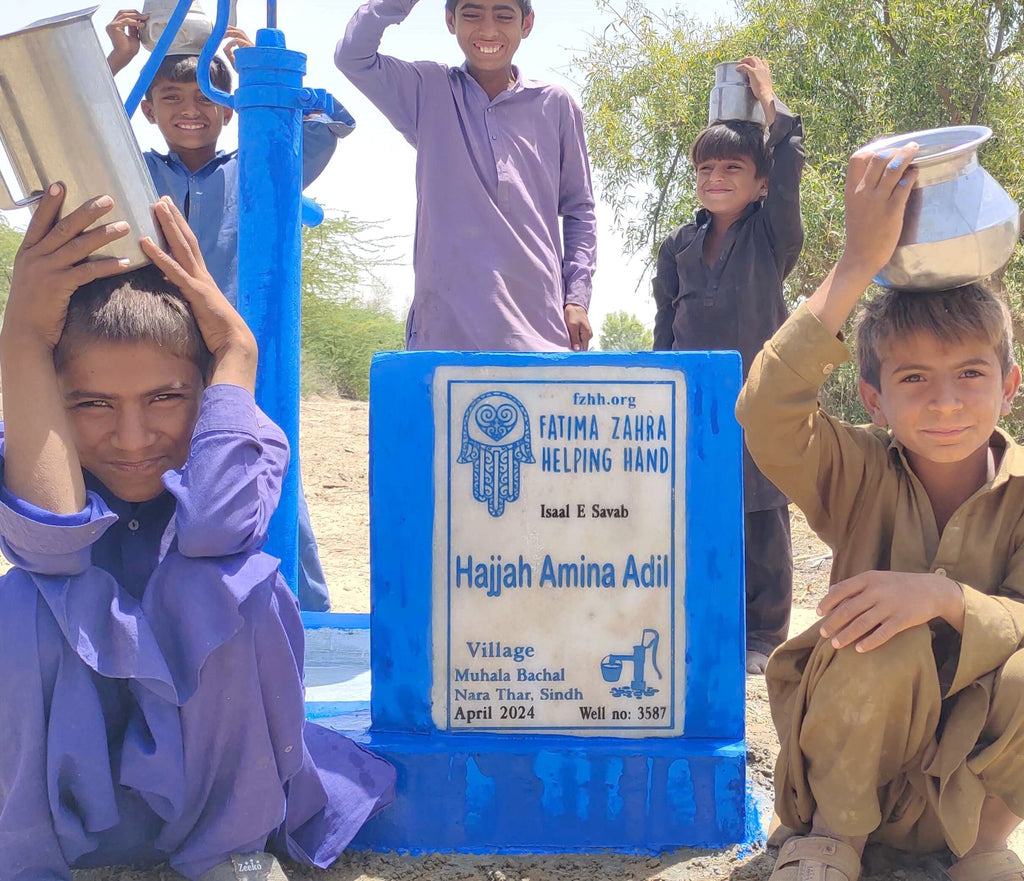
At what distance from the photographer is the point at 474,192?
10.8 ft

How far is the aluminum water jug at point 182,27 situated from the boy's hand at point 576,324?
132 centimetres

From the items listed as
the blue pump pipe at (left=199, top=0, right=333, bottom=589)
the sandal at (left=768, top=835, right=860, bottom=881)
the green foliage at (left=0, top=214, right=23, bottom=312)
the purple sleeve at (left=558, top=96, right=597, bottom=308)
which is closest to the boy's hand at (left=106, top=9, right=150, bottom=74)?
the blue pump pipe at (left=199, top=0, right=333, bottom=589)

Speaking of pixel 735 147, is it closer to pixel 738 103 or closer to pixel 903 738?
pixel 738 103

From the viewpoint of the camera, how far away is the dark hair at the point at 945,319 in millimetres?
2018

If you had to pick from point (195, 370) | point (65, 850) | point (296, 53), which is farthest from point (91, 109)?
point (65, 850)

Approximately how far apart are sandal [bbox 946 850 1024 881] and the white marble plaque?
21.6 inches

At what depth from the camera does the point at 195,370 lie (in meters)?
2.01

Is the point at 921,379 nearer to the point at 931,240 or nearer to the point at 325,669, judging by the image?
the point at 931,240

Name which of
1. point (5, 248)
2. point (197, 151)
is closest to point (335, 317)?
point (5, 248)

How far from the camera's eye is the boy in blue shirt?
11.6 feet

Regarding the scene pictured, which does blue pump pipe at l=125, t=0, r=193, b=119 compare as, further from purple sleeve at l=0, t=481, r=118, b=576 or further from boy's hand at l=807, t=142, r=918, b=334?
boy's hand at l=807, t=142, r=918, b=334

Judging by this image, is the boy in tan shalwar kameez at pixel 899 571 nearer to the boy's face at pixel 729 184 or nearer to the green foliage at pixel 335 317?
the boy's face at pixel 729 184

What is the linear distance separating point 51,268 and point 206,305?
0.85 feet

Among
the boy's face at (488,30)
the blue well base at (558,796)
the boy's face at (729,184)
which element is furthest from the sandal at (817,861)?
the boy's face at (488,30)
